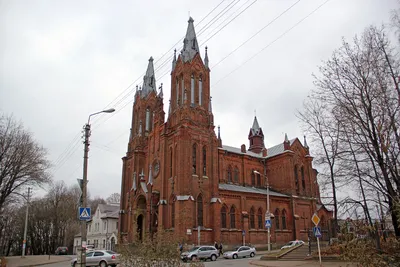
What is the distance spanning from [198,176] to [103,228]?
3416cm

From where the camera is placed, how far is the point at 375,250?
31.6 ft

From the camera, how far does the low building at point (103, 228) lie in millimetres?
61562

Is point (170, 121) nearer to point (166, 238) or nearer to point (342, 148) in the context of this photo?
point (342, 148)

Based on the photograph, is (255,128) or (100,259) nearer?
(100,259)

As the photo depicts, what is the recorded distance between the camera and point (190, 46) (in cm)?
4503

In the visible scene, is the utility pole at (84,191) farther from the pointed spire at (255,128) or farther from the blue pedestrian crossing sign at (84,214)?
the pointed spire at (255,128)

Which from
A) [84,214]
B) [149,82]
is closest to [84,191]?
[84,214]

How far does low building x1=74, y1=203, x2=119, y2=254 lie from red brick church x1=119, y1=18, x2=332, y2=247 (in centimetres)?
1662

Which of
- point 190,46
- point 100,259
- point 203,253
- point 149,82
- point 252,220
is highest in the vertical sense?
point 190,46

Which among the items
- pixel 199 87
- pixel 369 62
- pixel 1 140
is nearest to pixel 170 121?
pixel 199 87

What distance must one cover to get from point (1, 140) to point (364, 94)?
107 feet

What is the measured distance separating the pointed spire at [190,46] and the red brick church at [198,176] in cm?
13

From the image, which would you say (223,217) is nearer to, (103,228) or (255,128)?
(255,128)

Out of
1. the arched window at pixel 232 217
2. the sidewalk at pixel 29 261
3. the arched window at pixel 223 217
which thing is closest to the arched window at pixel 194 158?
the arched window at pixel 223 217
